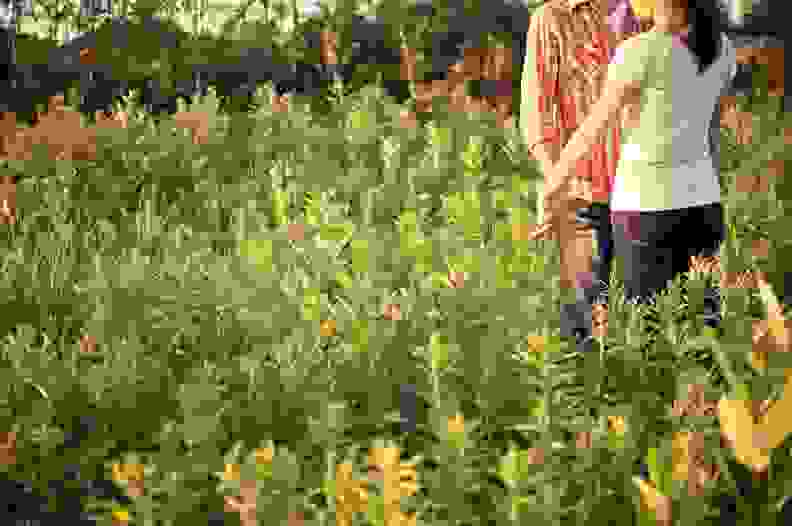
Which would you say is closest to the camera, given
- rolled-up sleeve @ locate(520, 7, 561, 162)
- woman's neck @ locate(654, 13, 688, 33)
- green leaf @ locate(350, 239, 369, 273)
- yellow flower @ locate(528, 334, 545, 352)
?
yellow flower @ locate(528, 334, 545, 352)

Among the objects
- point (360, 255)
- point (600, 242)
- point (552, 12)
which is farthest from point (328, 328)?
point (552, 12)

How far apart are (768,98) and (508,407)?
19.2 ft

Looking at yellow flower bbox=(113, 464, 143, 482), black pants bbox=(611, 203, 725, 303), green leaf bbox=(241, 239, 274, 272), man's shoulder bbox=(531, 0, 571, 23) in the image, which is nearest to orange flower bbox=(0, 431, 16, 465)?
yellow flower bbox=(113, 464, 143, 482)

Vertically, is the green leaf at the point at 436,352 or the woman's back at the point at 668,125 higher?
the woman's back at the point at 668,125

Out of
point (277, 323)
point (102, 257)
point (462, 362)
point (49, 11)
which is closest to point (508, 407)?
point (462, 362)

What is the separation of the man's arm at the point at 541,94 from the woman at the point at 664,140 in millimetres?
364

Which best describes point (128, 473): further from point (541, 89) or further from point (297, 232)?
point (541, 89)

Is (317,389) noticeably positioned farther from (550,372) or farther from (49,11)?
(49,11)

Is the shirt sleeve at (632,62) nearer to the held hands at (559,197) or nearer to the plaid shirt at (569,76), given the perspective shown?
the held hands at (559,197)

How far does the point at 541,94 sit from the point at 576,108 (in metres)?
0.19

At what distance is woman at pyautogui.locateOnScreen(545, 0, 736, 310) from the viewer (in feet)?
10.4

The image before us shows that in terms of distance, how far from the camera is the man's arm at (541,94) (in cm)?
389

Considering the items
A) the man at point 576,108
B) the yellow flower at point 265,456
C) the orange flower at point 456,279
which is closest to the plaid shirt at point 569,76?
the man at point 576,108

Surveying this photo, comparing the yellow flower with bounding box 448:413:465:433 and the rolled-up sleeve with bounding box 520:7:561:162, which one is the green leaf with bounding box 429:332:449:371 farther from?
the rolled-up sleeve with bounding box 520:7:561:162
